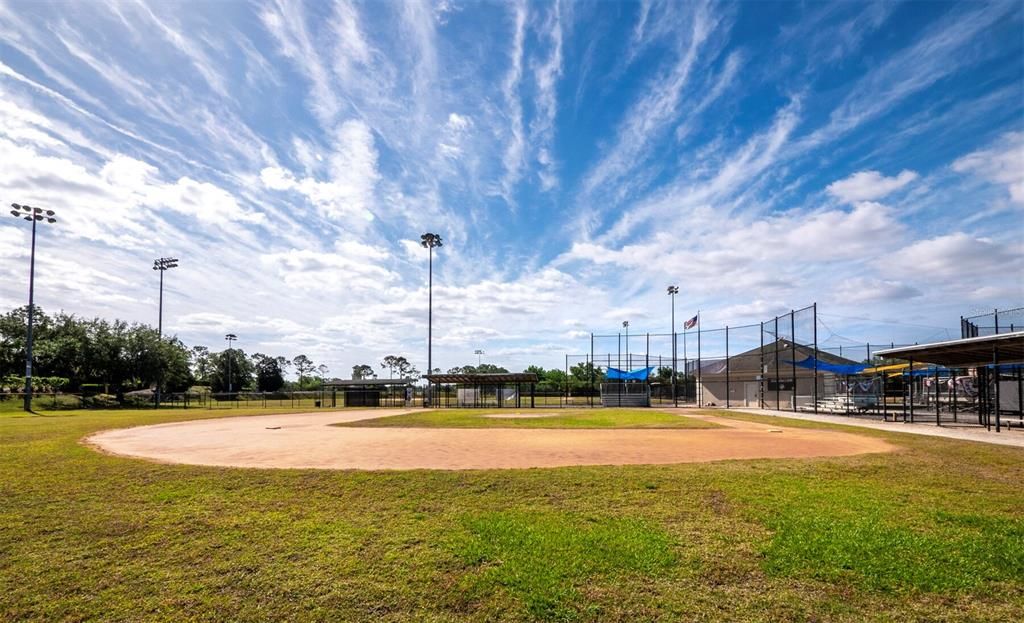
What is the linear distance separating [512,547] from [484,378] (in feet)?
107

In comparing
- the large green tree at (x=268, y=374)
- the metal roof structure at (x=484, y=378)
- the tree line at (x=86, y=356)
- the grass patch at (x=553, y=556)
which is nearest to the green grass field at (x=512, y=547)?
the grass patch at (x=553, y=556)

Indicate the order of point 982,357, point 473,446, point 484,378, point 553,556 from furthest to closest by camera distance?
1. point 484,378
2. point 982,357
3. point 473,446
4. point 553,556

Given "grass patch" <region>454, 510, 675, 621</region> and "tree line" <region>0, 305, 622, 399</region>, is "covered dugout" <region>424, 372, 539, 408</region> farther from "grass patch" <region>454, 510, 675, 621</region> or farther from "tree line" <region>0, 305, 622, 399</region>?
"grass patch" <region>454, 510, 675, 621</region>

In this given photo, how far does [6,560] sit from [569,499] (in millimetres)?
5937

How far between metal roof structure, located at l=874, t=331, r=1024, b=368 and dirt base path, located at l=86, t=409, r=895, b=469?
4.82 meters

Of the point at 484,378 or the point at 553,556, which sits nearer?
the point at 553,556

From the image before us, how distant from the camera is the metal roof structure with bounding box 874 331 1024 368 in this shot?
1548 cm

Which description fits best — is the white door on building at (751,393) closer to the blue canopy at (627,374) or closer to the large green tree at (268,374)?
the blue canopy at (627,374)

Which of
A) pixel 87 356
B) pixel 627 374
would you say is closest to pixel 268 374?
pixel 87 356

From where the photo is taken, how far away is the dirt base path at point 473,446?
10.1 m

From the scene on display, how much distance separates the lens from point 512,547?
5062 millimetres

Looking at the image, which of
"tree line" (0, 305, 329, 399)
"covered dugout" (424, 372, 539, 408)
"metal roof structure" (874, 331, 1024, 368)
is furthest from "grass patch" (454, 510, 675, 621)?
"tree line" (0, 305, 329, 399)

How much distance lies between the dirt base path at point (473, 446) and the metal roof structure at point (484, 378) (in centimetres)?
1720

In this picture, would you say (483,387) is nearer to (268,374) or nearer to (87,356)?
(87,356)
